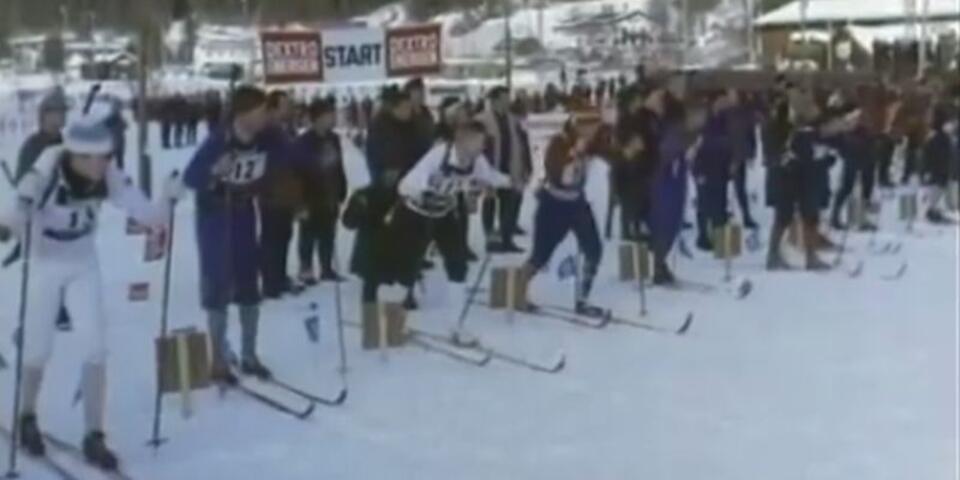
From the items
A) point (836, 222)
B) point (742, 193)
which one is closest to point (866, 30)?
point (836, 222)

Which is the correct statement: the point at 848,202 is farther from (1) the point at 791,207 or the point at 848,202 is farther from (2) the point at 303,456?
(2) the point at 303,456

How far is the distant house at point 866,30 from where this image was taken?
76.9ft

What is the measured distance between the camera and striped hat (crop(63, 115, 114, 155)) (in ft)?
18.2

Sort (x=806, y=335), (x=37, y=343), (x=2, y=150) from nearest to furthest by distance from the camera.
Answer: (x=37, y=343), (x=806, y=335), (x=2, y=150)

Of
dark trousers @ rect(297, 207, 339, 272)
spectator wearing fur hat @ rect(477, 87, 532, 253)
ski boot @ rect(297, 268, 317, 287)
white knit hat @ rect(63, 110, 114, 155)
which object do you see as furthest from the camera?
spectator wearing fur hat @ rect(477, 87, 532, 253)

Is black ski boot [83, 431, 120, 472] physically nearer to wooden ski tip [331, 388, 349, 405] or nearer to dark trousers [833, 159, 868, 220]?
wooden ski tip [331, 388, 349, 405]

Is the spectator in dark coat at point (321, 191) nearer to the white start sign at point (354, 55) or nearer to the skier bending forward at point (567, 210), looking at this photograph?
the white start sign at point (354, 55)

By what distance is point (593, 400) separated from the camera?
7152 mm

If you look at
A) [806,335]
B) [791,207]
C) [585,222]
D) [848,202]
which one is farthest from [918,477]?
[848,202]

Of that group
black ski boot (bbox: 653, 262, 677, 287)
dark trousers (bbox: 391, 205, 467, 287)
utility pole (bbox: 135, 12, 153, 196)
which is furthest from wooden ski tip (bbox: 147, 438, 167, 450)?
utility pole (bbox: 135, 12, 153, 196)

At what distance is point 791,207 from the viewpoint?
11672 mm

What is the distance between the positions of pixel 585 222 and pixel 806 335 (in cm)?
131

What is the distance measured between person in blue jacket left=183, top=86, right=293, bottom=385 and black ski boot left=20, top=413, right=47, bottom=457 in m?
1.27

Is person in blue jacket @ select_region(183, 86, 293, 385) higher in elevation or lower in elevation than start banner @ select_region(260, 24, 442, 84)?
lower
